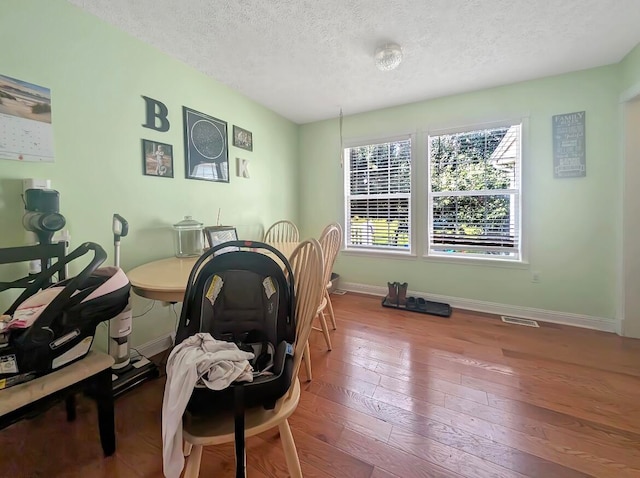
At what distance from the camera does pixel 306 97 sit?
2855mm

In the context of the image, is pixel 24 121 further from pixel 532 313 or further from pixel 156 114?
pixel 532 313

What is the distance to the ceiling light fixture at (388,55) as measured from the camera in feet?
6.37

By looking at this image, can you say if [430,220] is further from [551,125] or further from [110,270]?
[110,270]

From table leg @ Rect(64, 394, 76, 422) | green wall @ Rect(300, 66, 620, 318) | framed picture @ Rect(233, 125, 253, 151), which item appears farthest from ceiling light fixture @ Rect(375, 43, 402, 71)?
table leg @ Rect(64, 394, 76, 422)

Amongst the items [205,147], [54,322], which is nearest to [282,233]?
[205,147]

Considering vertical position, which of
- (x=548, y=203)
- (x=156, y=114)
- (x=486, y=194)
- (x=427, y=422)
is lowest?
(x=427, y=422)

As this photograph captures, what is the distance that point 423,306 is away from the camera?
9.33ft

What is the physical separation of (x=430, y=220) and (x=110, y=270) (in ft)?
9.83

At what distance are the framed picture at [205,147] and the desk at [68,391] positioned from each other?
1.61 m

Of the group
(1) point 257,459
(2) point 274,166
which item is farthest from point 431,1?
(1) point 257,459

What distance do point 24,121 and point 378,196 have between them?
3.09 metres

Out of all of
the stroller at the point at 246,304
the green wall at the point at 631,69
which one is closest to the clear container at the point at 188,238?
the stroller at the point at 246,304

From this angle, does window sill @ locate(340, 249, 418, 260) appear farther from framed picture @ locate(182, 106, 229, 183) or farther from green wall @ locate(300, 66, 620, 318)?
framed picture @ locate(182, 106, 229, 183)

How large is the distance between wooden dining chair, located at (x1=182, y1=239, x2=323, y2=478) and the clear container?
4.46 ft
